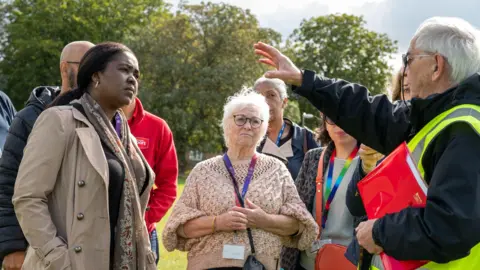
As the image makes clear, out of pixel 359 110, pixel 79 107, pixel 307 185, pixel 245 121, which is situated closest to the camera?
pixel 359 110

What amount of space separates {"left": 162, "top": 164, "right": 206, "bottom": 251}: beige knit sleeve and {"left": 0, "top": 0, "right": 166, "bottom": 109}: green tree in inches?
1494

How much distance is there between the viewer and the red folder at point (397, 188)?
2820 mm

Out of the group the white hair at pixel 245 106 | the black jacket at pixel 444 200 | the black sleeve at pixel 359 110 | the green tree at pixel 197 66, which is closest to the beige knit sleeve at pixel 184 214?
the white hair at pixel 245 106

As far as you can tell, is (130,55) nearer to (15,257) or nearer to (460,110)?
(15,257)

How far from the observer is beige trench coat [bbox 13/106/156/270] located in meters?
3.54

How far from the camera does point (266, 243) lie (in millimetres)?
4516

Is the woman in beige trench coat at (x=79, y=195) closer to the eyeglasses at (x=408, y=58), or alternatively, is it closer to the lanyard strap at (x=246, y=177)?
the lanyard strap at (x=246, y=177)

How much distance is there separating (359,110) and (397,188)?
26.8 inches

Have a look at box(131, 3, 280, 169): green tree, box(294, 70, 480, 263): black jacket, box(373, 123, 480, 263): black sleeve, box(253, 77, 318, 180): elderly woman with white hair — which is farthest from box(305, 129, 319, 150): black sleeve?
box(131, 3, 280, 169): green tree

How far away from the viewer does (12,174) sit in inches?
163

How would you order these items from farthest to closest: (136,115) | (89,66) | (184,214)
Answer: (136,115), (184,214), (89,66)

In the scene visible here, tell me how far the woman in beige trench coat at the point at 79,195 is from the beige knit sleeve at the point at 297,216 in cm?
118

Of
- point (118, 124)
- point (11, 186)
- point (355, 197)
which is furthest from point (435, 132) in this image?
point (11, 186)

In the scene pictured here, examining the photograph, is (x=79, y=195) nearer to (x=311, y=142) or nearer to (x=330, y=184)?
(x=330, y=184)
